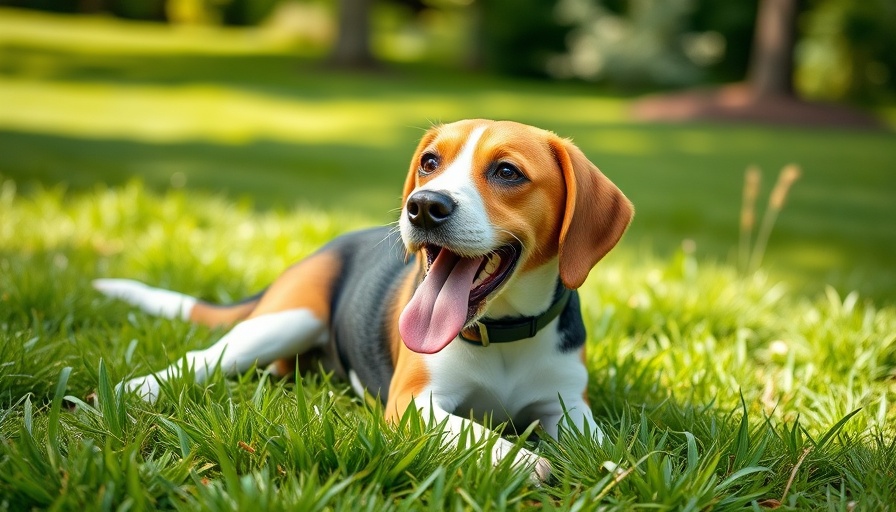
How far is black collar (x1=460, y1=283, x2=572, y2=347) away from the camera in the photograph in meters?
3.40

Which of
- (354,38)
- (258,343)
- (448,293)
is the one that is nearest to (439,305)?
(448,293)

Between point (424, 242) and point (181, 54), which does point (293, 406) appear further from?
point (181, 54)

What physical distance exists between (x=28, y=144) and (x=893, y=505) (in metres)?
11.4

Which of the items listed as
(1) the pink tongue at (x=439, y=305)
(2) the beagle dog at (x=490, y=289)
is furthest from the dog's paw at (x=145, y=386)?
(1) the pink tongue at (x=439, y=305)

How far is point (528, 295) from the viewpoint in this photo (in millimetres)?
3420

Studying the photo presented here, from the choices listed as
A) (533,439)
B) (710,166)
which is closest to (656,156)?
(710,166)

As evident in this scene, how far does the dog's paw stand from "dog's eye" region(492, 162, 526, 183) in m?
1.59

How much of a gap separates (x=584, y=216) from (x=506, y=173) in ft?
1.14

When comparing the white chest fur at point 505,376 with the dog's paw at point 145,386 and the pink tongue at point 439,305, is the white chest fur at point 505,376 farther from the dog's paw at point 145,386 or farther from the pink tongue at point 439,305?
the dog's paw at point 145,386

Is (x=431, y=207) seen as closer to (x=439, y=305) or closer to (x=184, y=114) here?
(x=439, y=305)

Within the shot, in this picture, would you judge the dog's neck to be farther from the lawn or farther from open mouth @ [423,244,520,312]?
the lawn

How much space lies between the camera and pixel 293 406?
3.36 metres

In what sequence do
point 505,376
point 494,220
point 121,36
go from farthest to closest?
point 121,36 → point 505,376 → point 494,220

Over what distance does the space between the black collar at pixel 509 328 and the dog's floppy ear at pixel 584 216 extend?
23 cm
